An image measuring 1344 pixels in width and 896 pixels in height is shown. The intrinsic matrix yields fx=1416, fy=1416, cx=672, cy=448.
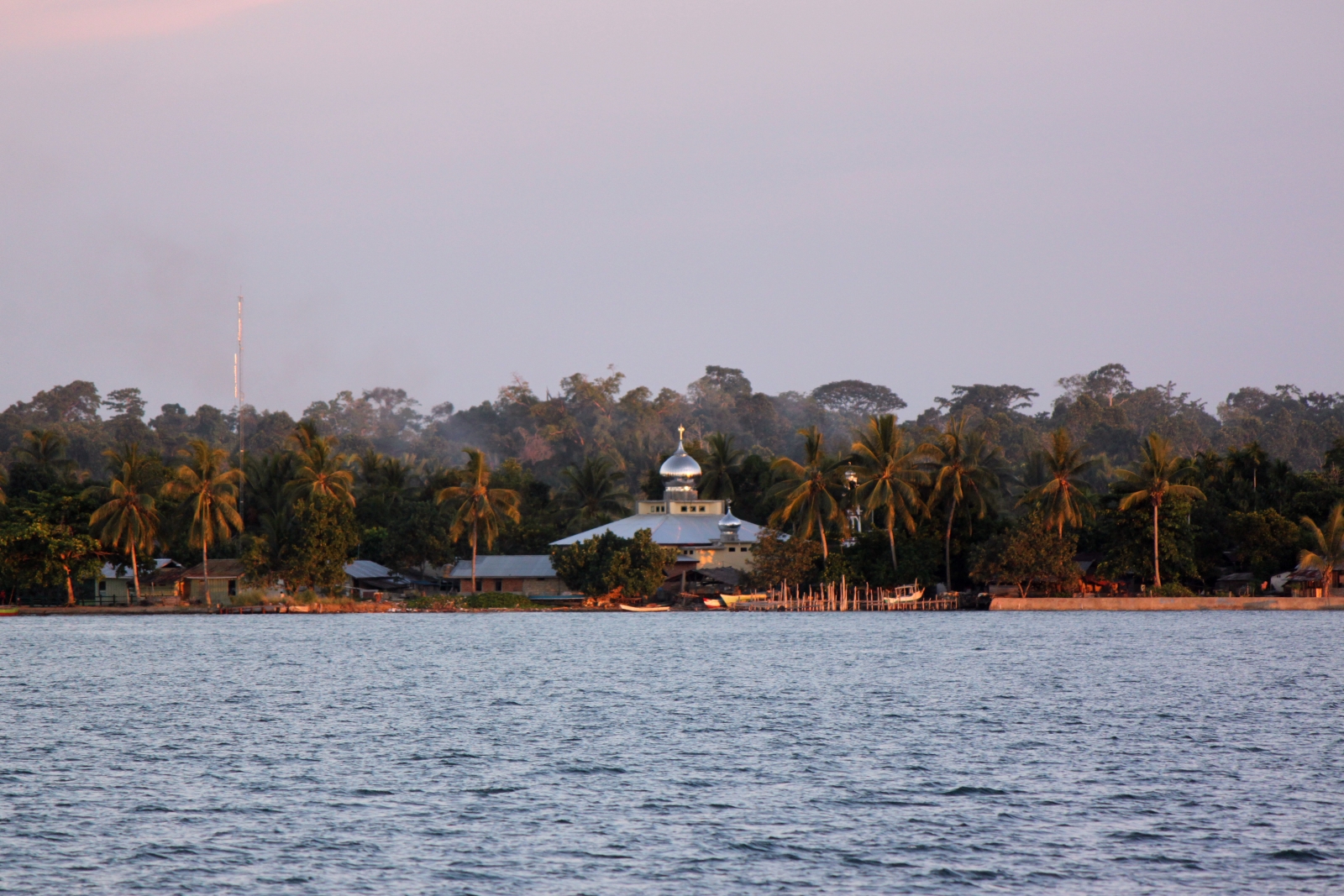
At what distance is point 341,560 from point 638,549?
16792 mm

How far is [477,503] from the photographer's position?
276ft

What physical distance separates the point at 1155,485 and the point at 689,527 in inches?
1151

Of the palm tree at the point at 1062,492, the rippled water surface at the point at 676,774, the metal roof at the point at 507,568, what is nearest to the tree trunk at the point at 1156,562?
the palm tree at the point at 1062,492

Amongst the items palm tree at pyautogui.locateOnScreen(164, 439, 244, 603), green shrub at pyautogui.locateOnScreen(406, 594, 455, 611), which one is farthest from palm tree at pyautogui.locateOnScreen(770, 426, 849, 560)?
palm tree at pyautogui.locateOnScreen(164, 439, 244, 603)

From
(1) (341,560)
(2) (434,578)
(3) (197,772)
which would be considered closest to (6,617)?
(1) (341,560)

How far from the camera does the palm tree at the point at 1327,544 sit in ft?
235

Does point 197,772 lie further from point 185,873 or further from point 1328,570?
point 1328,570

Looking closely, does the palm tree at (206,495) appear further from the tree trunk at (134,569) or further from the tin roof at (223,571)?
A: the tree trunk at (134,569)

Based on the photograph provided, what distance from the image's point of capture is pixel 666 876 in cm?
1795

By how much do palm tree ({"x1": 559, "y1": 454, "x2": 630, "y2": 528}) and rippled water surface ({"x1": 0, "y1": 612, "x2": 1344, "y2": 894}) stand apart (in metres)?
47.4

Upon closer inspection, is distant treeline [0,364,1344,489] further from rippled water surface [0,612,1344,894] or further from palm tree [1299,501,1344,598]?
rippled water surface [0,612,1344,894]

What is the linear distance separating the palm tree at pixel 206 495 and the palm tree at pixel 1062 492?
4418 cm

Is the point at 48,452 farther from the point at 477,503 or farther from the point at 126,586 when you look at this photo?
the point at 477,503

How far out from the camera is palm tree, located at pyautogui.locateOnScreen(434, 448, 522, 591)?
83625 mm
